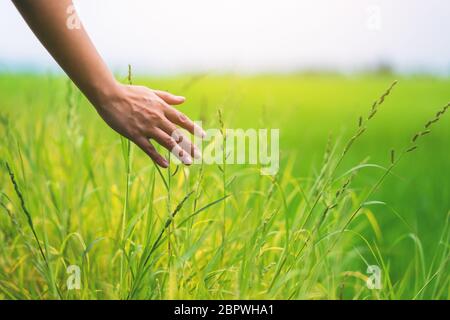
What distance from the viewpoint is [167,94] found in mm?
1426

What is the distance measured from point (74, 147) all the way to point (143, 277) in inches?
28.1

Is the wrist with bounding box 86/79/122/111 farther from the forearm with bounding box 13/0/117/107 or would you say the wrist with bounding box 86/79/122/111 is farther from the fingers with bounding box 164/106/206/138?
the fingers with bounding box 164/106/206/138

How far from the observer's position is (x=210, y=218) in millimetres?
1825

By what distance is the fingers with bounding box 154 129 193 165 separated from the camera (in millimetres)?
1340

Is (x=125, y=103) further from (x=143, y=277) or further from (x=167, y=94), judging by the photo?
(x=143, y=277)

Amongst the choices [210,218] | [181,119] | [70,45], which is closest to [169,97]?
[181,119]

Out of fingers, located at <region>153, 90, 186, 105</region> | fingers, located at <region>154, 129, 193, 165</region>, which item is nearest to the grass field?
fingers, located at <region>154, 129, 193, 165</region>

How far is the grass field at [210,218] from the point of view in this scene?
1.48m

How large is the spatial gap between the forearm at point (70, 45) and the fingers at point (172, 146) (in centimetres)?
13

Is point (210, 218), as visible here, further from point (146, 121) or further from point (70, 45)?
point (70, 45)

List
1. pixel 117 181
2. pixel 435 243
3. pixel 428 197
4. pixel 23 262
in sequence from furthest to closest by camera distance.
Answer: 1. pixel 428 197
2. pixel 435 243
3. pixel 117 181
4. pixel 23 262

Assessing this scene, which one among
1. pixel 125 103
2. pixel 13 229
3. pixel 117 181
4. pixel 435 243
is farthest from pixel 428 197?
pixel 125 103

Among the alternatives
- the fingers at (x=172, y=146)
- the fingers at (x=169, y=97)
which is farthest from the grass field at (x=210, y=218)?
the fingers at (x=169, y=97)

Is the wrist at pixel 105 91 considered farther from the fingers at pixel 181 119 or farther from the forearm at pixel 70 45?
the fingers at pixel 181 119
